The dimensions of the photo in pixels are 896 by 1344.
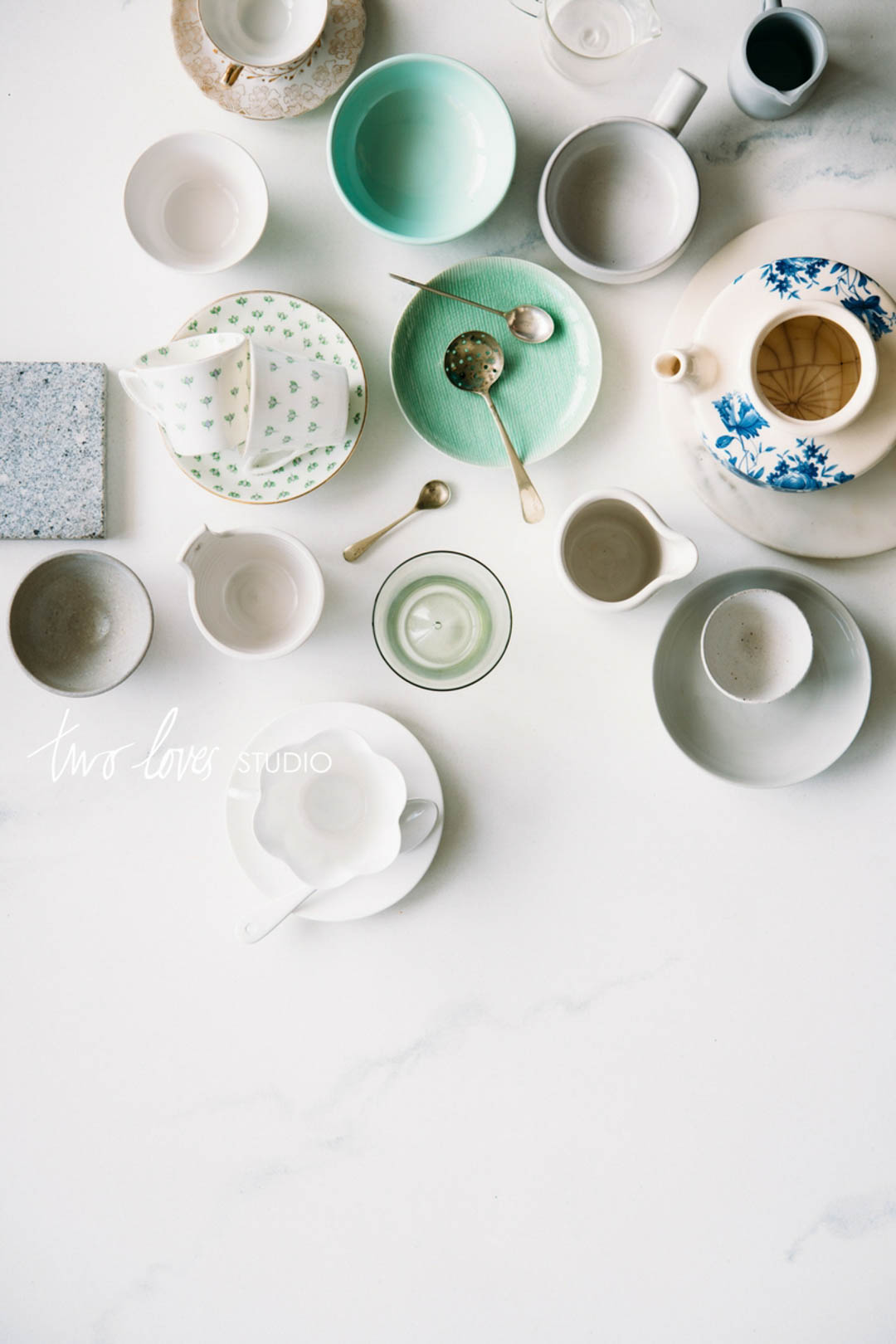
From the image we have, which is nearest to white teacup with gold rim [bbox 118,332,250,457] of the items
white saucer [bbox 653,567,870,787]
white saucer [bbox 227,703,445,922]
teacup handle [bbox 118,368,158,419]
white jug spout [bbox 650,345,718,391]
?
teacup handle [bbox 118,368,158,419]

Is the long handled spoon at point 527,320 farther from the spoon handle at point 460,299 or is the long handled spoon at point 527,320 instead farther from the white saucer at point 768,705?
the white saucer at point 768,705

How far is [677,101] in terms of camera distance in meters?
0.97

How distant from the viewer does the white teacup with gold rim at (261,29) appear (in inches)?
39.9

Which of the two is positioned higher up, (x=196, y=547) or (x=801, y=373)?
(x=801, y=373)

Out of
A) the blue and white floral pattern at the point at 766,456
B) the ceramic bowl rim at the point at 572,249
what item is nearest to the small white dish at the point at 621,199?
the ceramic bowl rim at the point at 572,249

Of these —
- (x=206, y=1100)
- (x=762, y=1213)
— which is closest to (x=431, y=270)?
(x=206, y=1100)

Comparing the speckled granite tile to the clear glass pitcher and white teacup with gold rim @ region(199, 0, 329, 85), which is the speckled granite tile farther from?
the clear glass pitcher

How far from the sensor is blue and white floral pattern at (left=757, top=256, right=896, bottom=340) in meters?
0.89

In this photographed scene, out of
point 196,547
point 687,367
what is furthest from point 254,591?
point 687,367

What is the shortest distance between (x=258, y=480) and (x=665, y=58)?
721 mm

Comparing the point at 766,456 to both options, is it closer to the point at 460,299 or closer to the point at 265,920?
the point at 460,299

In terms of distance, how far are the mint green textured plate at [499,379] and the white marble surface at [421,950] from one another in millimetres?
43

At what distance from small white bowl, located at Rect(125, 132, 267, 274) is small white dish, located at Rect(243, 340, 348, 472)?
16 cm

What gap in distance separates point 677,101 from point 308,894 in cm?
100
